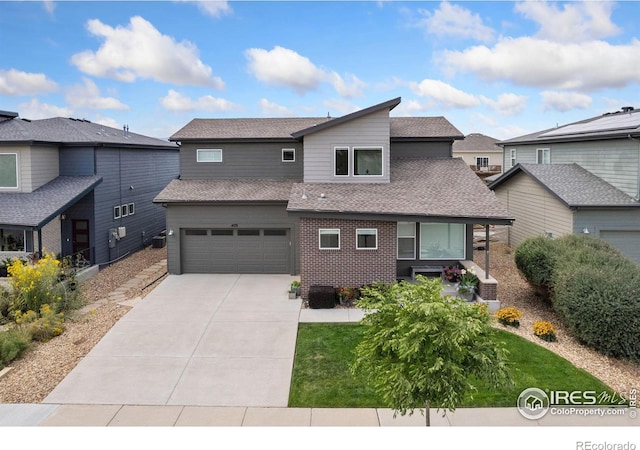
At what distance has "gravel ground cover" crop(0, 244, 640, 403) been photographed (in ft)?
36.6

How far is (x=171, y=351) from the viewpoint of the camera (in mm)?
13016

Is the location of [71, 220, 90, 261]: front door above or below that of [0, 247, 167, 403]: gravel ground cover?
above

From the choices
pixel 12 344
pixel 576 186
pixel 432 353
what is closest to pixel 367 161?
pixel 576 186

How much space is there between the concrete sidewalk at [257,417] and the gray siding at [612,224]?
11.7m

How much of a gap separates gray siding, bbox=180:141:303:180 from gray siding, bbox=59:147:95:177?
3.70m

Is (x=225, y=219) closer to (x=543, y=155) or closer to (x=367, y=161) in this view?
(x=367, y=161)

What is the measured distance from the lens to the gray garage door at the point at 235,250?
2073 cm

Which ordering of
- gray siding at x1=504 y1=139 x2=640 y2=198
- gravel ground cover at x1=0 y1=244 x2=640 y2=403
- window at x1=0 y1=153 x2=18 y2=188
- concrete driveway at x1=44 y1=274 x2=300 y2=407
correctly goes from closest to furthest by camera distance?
concrete driveway at x1=44 y1=274 x2=300 y2=407 → gravel ground cover at x1=0 y1=244 x2=640 y2=403 → gray siding at x1=504 y1=139 x2=640 y2=198 → window at x1=0 y1=153 x2=18 y2=188

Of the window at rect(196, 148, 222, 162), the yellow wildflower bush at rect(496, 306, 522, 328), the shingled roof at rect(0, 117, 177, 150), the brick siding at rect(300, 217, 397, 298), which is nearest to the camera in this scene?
the yellow wildflower bush at rect(496, 306, 522, 328)

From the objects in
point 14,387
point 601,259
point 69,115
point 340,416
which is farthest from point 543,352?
point 69,115

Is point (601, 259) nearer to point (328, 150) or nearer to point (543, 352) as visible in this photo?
point (543, 352)

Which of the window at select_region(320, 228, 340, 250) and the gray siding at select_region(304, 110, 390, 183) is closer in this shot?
the window at select_region(320, 228, 340, 250)

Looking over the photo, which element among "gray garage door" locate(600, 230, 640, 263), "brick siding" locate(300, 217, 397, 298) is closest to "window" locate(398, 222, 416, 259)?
"brick siding" locate(300, 217, 397, 298)

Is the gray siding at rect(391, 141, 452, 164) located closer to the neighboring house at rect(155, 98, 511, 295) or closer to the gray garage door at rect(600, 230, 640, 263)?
the neighboring house at rect(155, 98, 511, 295)
